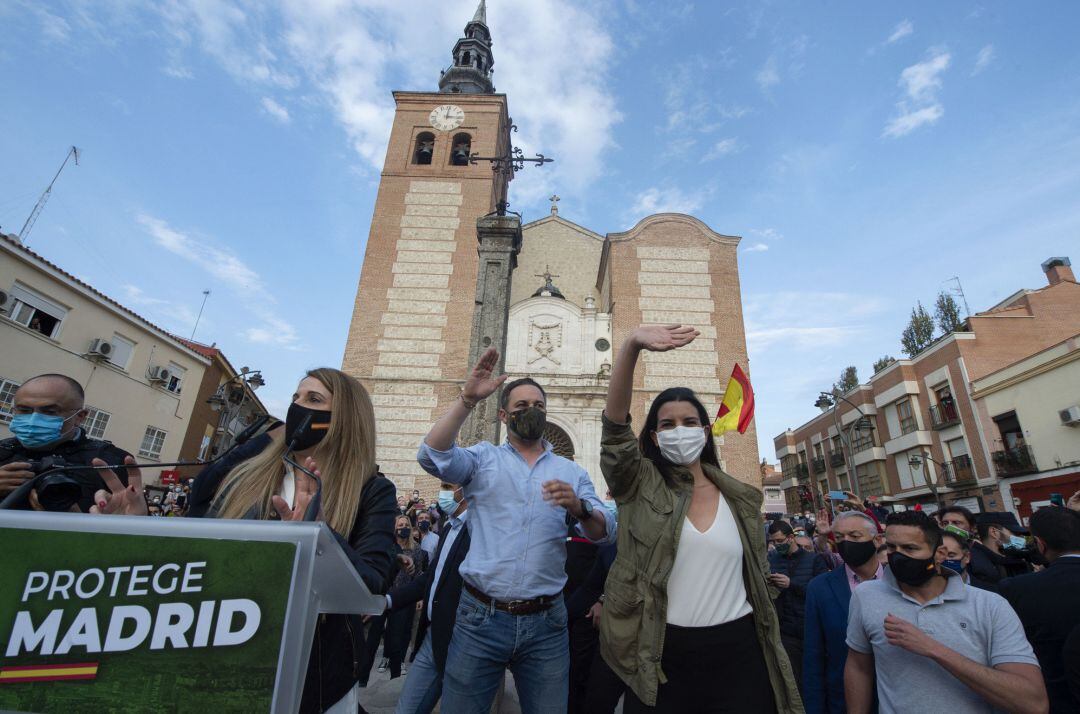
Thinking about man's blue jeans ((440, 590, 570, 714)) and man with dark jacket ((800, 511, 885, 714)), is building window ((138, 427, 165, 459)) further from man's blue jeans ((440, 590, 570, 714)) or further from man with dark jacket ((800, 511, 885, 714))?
man with dark jacket ((800, 511, 885, 714))

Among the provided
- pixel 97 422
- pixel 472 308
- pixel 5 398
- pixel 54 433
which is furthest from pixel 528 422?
pixel 97 422

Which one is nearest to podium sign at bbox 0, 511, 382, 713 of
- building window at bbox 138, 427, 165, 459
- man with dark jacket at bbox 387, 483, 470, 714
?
man with dark jacket at bbox 387, 483, 470, 714

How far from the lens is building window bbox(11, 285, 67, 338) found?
13883 millimetres

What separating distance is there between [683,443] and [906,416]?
27414 mm

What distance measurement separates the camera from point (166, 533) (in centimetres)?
96

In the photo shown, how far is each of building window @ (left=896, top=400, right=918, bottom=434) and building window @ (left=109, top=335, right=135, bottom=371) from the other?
31.5m

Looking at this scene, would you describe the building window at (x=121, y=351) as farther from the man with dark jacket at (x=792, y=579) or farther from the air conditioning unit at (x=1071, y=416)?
the air conditioning unit at (x=1071, y=416)

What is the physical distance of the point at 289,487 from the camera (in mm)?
1709

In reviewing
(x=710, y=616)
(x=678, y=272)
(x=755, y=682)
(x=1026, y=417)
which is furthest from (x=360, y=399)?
(x=1026, y=417)

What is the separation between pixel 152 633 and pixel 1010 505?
25006mm

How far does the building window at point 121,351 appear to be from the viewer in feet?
55.9

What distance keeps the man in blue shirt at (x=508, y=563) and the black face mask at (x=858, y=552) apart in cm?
144

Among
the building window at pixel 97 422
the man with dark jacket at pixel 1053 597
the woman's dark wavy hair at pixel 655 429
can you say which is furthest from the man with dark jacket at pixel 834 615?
the building window at pixel 97 422

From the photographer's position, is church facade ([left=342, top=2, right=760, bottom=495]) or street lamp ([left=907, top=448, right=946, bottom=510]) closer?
church facade ([left=342, top=2, right=760, bottom=495])
